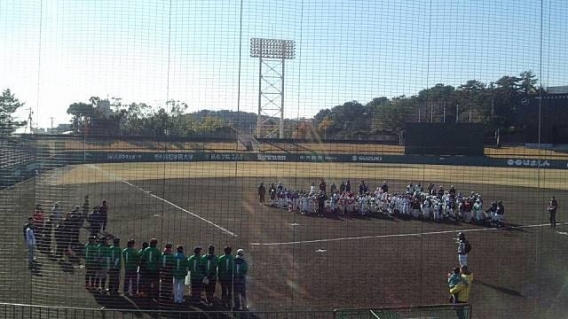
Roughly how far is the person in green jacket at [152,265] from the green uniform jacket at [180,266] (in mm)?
375

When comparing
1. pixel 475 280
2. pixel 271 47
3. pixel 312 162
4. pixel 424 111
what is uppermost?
pixel 271 47

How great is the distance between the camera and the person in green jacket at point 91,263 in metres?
8.73

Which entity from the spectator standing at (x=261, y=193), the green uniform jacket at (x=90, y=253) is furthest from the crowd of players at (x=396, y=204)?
the green uniform jacket at (x=90, y=253)

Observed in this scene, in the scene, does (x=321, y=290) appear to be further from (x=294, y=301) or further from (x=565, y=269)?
(x=565, y=269)

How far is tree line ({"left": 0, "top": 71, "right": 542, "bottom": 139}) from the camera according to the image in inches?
313

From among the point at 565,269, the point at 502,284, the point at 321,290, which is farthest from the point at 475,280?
A: the point at 321,290

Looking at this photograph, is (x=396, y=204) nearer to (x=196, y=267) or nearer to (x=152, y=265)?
(x=196, y=267)

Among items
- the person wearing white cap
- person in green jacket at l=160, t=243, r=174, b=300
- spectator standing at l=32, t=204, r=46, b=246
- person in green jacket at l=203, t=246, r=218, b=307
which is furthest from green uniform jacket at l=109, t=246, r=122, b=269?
the person wearing white cap

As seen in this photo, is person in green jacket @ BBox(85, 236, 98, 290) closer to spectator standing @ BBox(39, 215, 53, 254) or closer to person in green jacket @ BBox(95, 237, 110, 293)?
person in green jacket @ BBox(95, 237, 110, 293)

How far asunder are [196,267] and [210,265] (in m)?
0.24

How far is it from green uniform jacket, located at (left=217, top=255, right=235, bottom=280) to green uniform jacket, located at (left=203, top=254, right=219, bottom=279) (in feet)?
0.29

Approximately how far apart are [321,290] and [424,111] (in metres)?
3.76

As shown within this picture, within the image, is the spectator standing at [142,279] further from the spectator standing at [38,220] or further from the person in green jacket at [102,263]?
the spectator standing at [38,220]

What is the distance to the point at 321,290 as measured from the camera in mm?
9477
